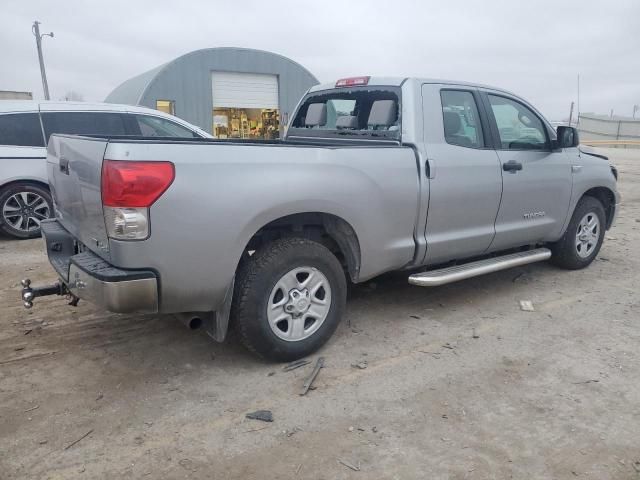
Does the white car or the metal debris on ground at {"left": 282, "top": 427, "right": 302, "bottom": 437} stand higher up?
the white car

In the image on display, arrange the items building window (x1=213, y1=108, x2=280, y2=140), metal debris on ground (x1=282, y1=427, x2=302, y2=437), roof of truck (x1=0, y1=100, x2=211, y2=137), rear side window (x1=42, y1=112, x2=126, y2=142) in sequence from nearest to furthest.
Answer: metal debris on ground (x1=282, y1=427, x2=302, y2=437)
roof of truck (x1=0, y1=100, x2=211, y2=137)
rear side window (x1=42, y1=112, x2=126, y2=142)
building window (x1=213, y1=108, x2=280, y2=140)

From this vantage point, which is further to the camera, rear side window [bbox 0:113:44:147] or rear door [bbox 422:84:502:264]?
rear side window [bbox 0:113:44:147]

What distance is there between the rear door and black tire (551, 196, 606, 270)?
1404 mm

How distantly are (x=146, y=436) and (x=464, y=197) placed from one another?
2814 mm

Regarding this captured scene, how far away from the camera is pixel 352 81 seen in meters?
4.63

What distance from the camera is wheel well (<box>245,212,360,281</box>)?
3340 mm

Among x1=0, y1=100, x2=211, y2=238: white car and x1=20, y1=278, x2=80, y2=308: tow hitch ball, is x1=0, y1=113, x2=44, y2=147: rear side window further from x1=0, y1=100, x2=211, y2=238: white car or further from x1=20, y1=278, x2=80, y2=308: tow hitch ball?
x1=20, y1=278, x2=80, y2=308: tow hitch ball

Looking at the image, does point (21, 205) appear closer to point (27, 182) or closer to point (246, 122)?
point (27, 182)

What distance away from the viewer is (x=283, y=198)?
312 centimetres

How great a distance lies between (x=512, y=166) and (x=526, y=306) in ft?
3.98

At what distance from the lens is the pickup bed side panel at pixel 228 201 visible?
274cm

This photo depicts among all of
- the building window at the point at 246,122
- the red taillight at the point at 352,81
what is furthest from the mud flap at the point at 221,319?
the building window at the point at 246,122

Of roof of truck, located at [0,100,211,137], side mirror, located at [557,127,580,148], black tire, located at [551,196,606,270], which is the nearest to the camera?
side mirror, located at [557,127,580,148]

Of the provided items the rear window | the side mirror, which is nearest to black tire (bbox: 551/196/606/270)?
the side mirror
